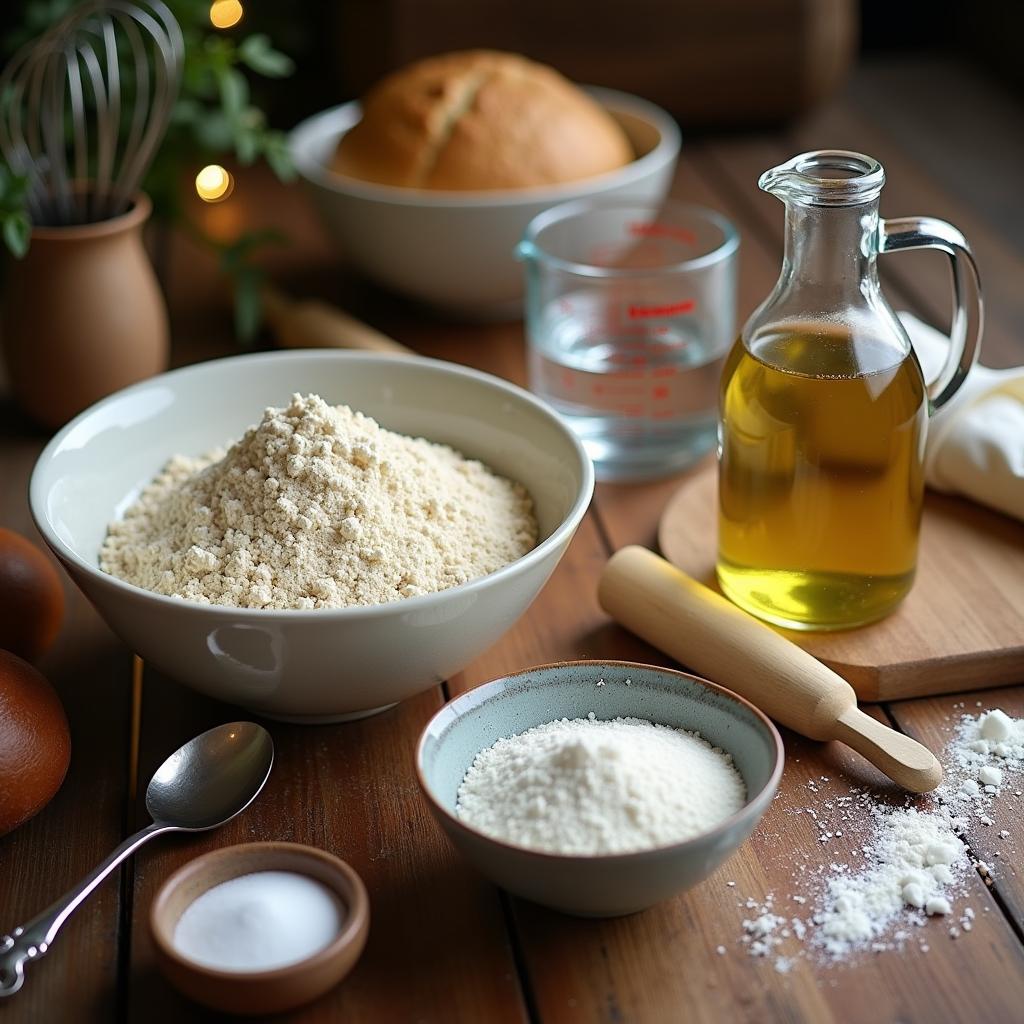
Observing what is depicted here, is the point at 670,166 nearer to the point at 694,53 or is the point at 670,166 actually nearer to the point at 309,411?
the point at 694,53

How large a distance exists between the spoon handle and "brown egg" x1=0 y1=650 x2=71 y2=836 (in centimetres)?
8

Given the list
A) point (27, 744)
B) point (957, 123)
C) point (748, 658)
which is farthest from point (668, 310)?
point (957, 123)

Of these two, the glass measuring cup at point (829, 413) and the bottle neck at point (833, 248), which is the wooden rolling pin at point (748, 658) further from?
the bottle neck at point (833, 248)

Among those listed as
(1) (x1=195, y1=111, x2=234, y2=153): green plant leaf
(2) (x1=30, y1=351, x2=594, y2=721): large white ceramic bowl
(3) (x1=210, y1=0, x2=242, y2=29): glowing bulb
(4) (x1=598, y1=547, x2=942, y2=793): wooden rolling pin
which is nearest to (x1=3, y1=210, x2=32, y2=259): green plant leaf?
(2) (x1=30, y1=351, x2=594, y2=721): large white ceramic bowl

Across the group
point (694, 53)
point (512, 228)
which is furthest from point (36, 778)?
point (694, 53)

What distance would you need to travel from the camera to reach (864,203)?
2.79 feet

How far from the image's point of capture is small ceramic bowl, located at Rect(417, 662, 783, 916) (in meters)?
0.66

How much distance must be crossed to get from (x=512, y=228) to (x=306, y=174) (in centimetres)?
25

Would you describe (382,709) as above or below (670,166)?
below

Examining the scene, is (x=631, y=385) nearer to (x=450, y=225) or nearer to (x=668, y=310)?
(x=668, y=310)

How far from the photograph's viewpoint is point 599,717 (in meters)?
0.81

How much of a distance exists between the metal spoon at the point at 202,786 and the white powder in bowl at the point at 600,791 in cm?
15

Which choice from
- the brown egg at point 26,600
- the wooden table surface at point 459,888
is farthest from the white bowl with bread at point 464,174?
the brown egg at point 26,600

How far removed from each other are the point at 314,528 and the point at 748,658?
0.96ft
